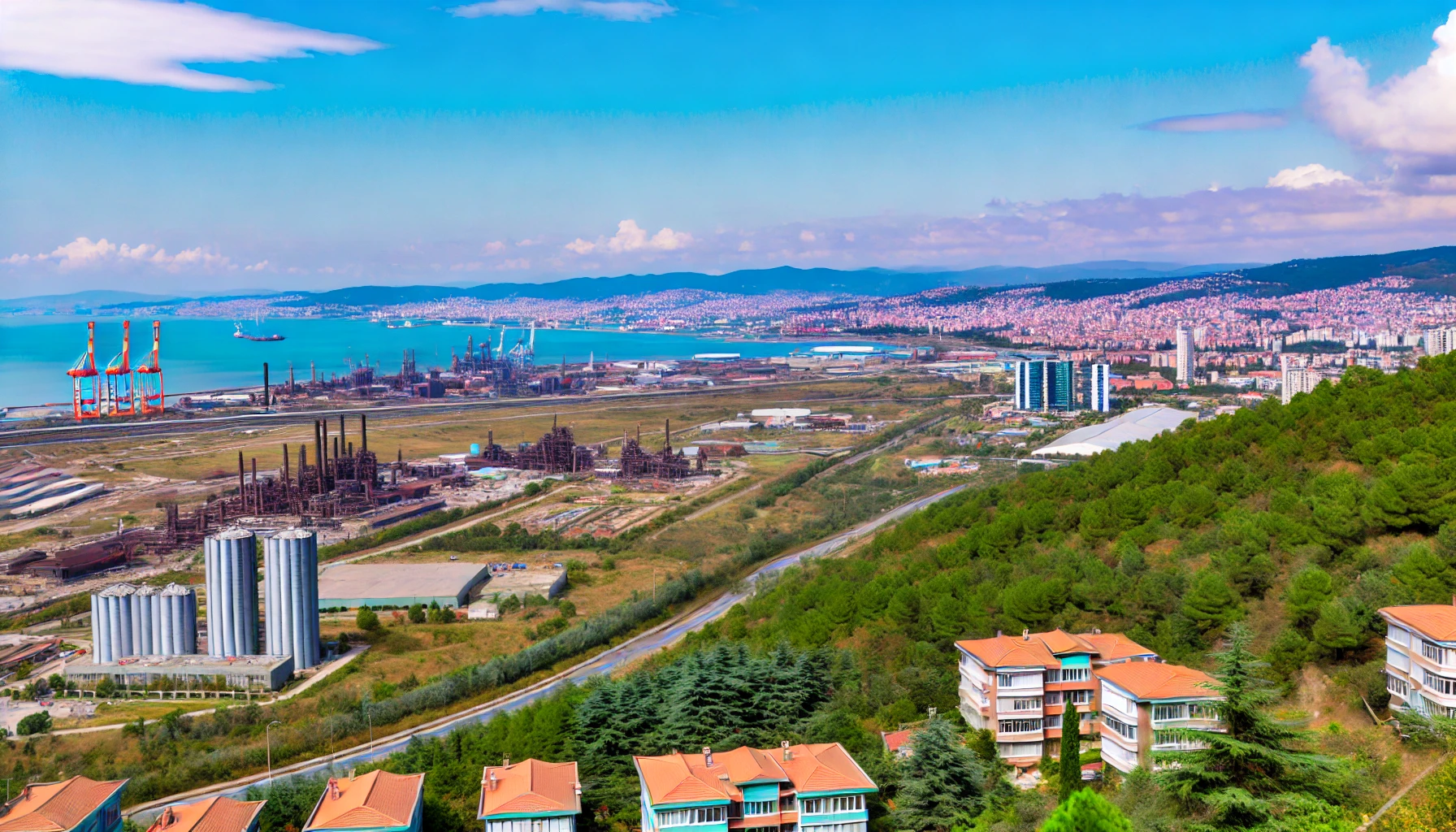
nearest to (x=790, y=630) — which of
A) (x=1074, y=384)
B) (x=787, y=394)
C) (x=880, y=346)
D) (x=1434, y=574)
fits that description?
(x=1434, y=574)

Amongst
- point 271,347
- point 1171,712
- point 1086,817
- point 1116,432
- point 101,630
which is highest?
point 271,347

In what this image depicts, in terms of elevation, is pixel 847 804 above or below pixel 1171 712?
below

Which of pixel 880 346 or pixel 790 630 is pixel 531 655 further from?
pixel 880 346

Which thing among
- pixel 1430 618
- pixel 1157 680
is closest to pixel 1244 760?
pixel 1157 680

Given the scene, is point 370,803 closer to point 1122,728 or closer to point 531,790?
point 531,790

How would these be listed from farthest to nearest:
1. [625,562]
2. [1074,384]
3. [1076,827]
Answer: [1074,384] < [625,562] < [1076,827]

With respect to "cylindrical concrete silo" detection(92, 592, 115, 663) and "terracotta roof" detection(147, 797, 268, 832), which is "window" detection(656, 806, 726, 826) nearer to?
"terracotta roof" detection(147, 797, 268, 832)
